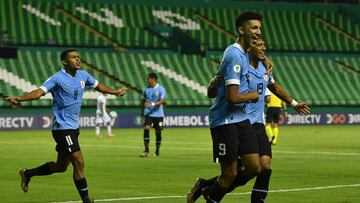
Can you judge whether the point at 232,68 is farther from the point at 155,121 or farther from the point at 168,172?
the point at 155,121

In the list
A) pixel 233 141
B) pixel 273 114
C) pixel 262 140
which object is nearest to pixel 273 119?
pixel 273 114

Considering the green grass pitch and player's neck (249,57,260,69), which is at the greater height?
player's neck (249,57,260,69)

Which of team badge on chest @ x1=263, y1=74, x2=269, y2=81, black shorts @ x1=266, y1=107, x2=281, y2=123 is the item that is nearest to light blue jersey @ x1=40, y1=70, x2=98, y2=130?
team badge on chest @ x1=263, y1=74, x2=269, y2=81

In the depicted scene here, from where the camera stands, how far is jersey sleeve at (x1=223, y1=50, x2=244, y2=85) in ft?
36.9

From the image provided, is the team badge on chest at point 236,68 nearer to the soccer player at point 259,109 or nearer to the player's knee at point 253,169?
the soccer player at point 259,109

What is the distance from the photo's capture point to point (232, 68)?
11.3m

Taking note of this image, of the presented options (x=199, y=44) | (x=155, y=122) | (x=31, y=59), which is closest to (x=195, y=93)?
(x=199, y=44)

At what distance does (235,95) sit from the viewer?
1126cm

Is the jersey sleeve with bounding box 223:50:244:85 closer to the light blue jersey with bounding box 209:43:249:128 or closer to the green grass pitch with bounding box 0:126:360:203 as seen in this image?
the light blue jersey with bounding box 209:43:249:128

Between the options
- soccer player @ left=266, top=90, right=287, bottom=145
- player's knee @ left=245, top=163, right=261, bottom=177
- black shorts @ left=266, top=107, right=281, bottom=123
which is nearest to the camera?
player's knee @ left=245, top=163, right=261, bottom=177

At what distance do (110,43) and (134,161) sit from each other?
35537 millimetres

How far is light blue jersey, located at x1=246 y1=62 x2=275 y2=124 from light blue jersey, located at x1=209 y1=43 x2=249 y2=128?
0.11m

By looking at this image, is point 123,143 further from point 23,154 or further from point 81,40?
point 81,40

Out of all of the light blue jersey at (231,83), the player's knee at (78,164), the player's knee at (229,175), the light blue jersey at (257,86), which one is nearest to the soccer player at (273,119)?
the player's knee at (78,164)
